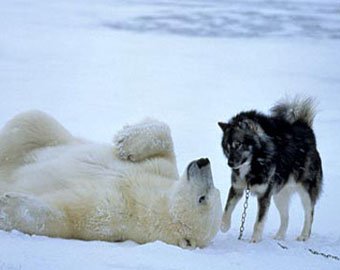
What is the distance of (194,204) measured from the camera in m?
3.97

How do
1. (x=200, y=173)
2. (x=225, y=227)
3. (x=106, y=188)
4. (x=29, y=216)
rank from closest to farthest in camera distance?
(x=29, y=216)
(x=200, y=173)
(x=106, y=188)
(x=225, y=227)

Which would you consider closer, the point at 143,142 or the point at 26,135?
the point at 143,142

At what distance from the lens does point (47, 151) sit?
188 inches

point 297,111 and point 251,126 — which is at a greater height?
point 297,111

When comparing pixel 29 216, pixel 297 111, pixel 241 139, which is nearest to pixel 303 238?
pixel 241 139

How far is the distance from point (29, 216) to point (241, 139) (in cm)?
235

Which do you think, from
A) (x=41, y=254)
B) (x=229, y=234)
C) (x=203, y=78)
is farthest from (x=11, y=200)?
(x=203, y=78)

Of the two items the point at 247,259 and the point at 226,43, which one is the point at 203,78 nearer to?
the point at 226,43

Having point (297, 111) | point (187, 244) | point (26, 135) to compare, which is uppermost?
point (297, 111)

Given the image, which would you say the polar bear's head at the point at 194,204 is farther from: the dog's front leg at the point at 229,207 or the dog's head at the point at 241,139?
the dog's head at the point at 241,139

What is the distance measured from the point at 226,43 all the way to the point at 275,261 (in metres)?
11.8

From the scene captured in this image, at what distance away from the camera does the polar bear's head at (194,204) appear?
3967 millimetres

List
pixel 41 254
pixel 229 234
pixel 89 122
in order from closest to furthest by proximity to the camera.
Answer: pixel 41 254 < pixel 229 234 < pixel 89 122

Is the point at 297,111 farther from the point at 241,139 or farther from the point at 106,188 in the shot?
the point at 106,188
